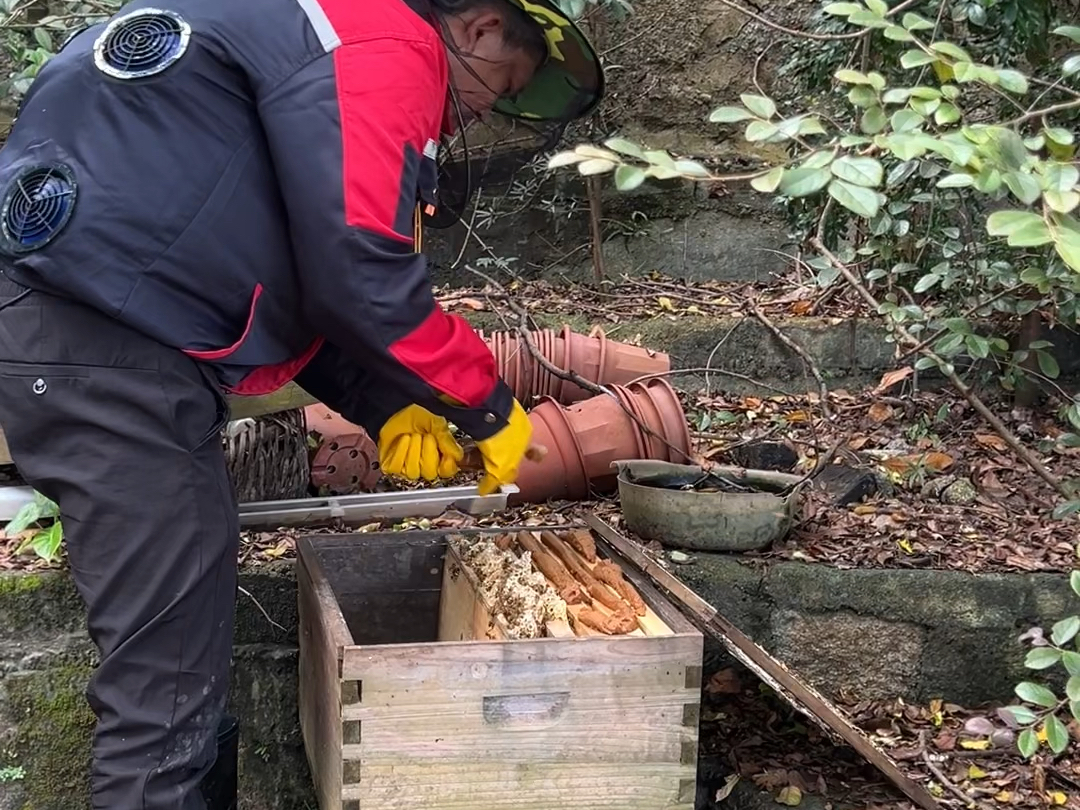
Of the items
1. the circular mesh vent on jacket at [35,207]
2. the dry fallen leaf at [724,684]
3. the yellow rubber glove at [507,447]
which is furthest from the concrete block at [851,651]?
the circular mesh vent on jacket at [35,207]

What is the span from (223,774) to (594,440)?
4.84ft

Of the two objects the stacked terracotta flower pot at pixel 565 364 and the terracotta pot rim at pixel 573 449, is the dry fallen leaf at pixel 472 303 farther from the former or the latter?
the terracotta pot rim at pixel 573 449

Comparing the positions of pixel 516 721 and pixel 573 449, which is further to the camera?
pixel 573 449

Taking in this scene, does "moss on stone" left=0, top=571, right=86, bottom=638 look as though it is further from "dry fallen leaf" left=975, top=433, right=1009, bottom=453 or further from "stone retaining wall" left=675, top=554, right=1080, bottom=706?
"dry fallen leaf" left=975, top=433, right=1009, bottom=453

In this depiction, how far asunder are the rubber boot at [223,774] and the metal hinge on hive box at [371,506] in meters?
0.76

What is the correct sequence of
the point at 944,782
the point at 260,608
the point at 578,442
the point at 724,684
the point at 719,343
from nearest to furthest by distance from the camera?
the point at 944,782, the point at 260,608, the point at 724,684, the point at 578,442, the point at 719,343

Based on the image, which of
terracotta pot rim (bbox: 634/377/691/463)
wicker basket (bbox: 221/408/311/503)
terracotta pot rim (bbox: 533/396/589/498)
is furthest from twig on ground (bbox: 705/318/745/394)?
wicker basket (bbox: 221/408/311/503)

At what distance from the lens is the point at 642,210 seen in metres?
5.81

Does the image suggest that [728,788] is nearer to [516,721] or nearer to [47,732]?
[516,721]

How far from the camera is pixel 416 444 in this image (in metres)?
2.27

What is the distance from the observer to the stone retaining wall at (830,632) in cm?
274

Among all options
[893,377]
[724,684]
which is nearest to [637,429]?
[724,684]

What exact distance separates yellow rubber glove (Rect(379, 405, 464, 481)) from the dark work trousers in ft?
1.51

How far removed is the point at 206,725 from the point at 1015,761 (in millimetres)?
1857
